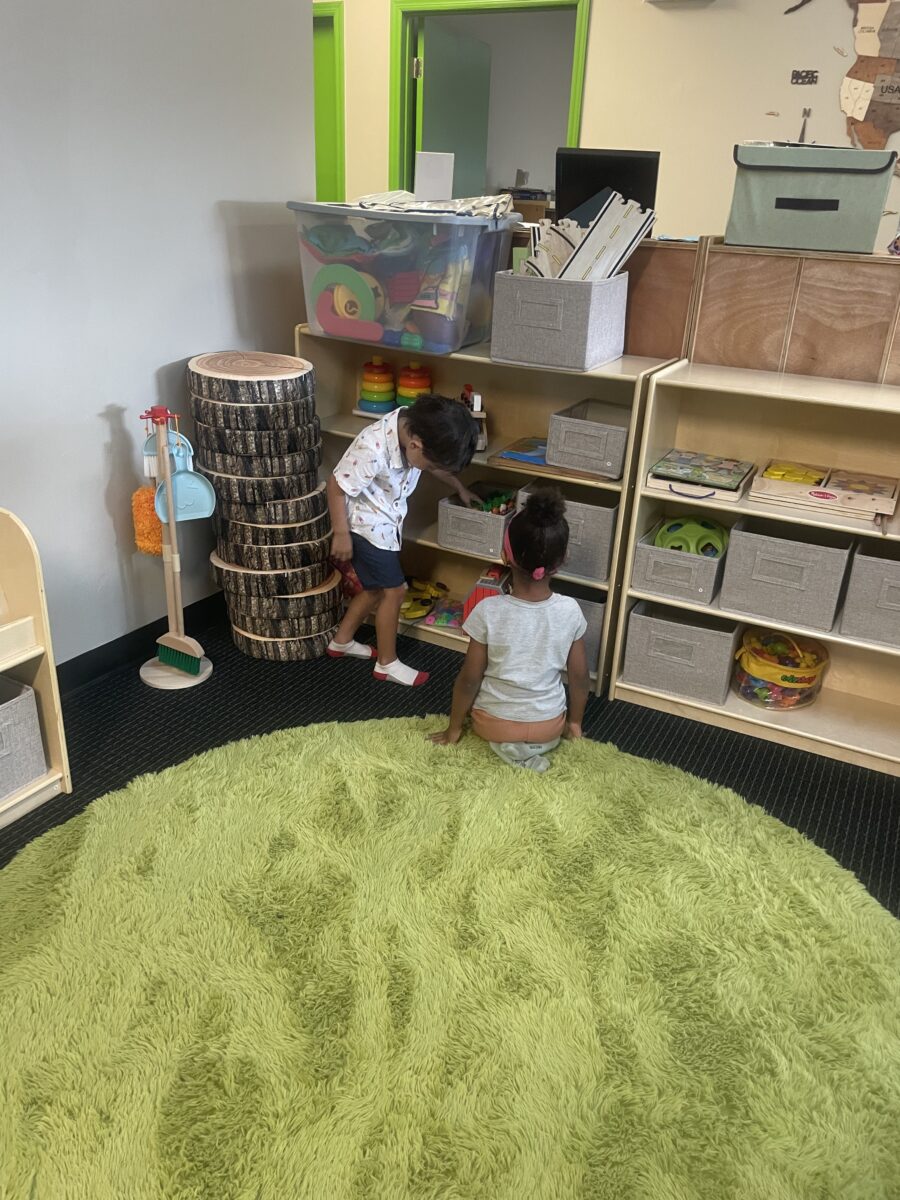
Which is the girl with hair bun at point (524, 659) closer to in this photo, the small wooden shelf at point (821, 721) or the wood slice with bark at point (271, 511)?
the small wooden shelf at point (821, 721)

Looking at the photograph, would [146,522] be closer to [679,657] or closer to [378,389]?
[378,389]

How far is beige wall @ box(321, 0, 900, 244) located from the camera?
3709 mm

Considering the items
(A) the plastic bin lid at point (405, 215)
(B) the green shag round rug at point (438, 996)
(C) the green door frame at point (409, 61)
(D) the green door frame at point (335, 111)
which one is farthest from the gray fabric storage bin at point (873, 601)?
(D) the green door frame at point (335, 111)

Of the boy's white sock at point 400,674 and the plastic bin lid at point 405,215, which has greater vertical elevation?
the plastic bin lid at point 405,215

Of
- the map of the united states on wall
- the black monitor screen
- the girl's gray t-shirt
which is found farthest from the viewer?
the map of the united states on wall

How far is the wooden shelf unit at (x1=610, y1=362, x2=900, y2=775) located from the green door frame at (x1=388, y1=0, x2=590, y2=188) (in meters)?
2.42

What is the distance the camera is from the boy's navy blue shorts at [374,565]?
2633 millimetres

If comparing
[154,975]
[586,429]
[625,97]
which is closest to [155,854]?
[154,975]

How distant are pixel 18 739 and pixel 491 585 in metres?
1.33

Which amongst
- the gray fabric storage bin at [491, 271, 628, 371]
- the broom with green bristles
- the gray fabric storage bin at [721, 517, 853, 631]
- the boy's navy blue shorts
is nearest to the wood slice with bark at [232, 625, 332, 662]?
the broom with green bristles

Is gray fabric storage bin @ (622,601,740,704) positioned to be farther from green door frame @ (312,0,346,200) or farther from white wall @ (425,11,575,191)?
white wall @ (425,11,575,191)

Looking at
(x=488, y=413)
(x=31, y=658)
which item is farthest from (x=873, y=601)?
(x=31, y=658)

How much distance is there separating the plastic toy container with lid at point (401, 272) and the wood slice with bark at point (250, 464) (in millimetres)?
429

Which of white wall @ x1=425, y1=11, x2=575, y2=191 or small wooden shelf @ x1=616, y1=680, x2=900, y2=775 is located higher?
white wall @ x1=425, y1=11, x2=575, y2=191
